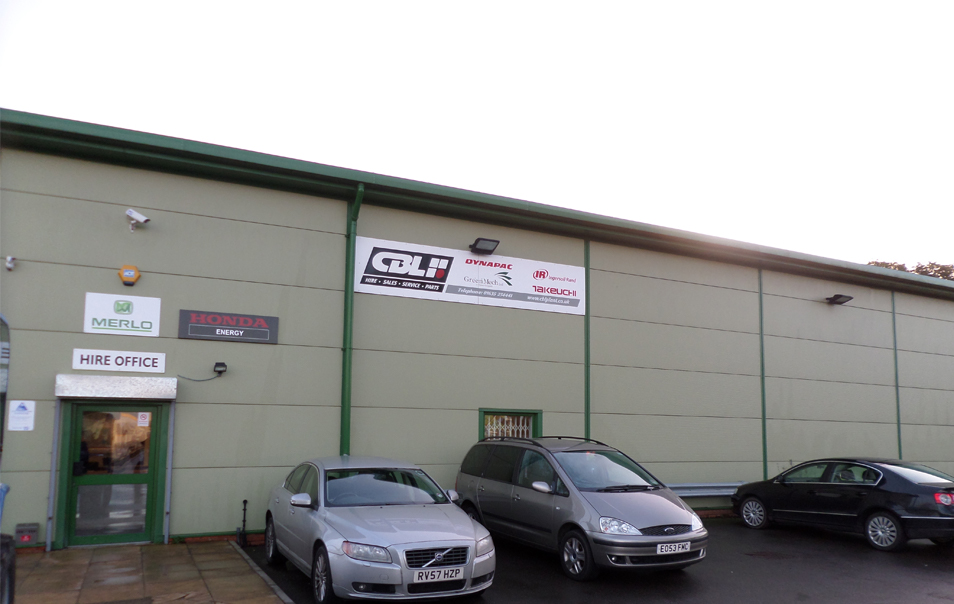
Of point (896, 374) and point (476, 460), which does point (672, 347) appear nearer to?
point (476, 460)

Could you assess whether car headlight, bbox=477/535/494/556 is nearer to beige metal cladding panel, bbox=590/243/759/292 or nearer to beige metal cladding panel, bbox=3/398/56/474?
beige metal cladding panel, bbox=3/398/56/474

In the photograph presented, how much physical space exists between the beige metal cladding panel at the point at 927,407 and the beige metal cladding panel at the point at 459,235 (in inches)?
401

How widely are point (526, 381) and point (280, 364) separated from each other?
4437mm

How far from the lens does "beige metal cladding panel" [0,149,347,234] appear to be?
31.3 ft

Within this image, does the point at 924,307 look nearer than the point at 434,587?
No

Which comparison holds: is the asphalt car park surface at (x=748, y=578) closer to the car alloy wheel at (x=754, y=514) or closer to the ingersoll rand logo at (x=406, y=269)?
the car alloy wheel at (x=754, y=514)

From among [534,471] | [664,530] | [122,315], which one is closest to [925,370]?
[664,530]

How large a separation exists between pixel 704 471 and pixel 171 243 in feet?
35.7

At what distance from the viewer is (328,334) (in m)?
11.2

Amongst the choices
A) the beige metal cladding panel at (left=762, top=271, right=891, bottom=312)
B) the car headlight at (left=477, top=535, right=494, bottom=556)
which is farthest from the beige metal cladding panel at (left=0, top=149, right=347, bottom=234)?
the beige metal cladding panel at (left=762, top=271, right=891, bottom=312)

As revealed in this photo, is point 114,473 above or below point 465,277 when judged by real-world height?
below

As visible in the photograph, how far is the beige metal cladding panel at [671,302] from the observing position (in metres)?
13.8

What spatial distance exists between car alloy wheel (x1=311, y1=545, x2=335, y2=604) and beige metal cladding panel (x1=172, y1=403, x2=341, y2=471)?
12.6 feet

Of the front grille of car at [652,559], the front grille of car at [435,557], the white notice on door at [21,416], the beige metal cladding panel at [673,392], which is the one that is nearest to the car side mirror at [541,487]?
the front grille of car at [652,559]
